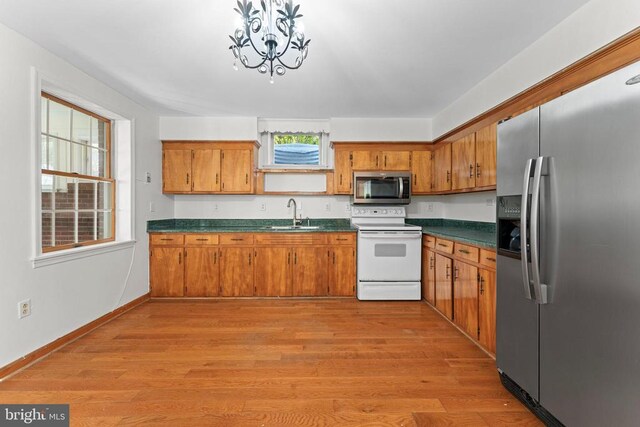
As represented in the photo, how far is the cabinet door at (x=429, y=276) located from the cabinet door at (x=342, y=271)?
86cm

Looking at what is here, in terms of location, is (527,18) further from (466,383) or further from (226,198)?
(226,198)

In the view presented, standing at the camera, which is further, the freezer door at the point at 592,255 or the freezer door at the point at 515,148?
the freezer door at the point at 515,148

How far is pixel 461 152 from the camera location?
346 cm

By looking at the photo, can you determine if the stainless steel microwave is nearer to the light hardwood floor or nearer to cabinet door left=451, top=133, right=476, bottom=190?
cabinet door left=451, top=133, right=476, bottom=190

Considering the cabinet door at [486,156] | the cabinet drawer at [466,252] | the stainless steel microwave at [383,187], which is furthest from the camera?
the stainless steel microwave at [383,187]

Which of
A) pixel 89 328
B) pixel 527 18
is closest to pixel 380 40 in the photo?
pixel 527 18

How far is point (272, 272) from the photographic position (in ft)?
12.9

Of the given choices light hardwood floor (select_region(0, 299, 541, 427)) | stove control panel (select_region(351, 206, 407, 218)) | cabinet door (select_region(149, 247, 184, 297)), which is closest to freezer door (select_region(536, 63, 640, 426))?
light hardwood floor (select_region(0, 299, 541, 427))

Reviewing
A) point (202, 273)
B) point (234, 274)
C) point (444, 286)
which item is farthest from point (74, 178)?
point (444, 286)

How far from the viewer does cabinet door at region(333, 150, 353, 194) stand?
4.26 metres

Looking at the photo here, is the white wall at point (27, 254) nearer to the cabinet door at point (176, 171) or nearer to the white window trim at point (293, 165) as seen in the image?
A: the cabinet door at point (176, 171)

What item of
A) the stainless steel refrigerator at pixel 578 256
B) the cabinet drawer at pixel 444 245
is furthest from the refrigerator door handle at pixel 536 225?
the cabinet drawer at pixel 444 245

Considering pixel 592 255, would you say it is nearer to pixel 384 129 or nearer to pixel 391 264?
pixel 391 264

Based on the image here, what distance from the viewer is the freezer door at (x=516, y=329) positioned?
5.60 feet
